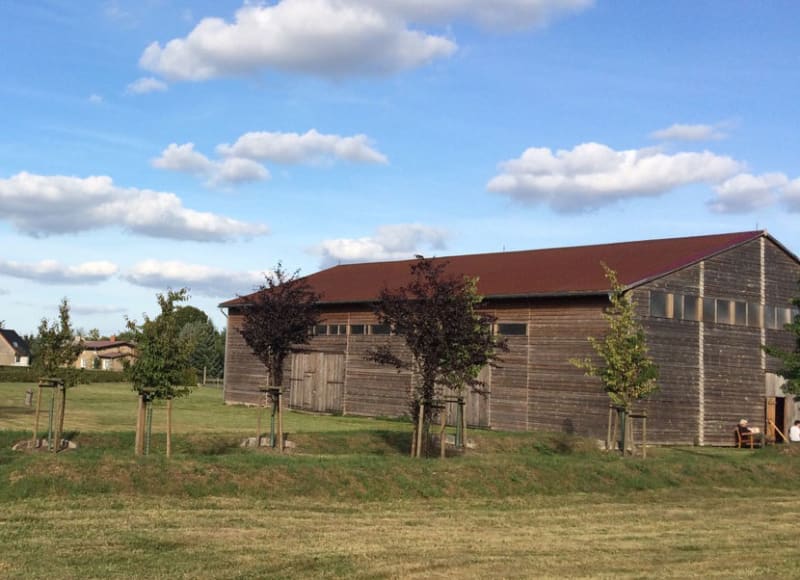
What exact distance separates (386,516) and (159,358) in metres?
7.85

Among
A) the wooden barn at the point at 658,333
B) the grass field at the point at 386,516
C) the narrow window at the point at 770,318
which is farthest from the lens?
the narrow window at the point at 770,318

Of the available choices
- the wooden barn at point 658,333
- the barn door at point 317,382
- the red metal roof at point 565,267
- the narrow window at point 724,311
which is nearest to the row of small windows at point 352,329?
the wooden barn at point 658,333

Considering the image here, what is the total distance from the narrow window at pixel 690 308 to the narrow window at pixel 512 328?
236 inches

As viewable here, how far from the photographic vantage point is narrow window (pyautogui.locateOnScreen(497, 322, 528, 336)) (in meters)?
36.4

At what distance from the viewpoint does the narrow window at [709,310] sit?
3572 cm

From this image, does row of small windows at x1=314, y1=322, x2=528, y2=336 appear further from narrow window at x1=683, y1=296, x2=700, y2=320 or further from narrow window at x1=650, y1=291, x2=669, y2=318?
narrow window at x1=683, y1=296, x2=700, y2=320

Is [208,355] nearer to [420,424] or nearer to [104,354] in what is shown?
[104,354]

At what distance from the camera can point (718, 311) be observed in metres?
36.2

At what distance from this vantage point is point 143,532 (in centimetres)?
1313

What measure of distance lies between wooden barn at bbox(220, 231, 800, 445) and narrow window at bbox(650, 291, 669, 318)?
0.04 m

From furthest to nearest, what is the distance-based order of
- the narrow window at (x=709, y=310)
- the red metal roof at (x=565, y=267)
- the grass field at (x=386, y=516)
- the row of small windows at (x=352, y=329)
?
the row of small windows at (x=352, y=329) → the narrow window at (x=709, y=310) → the red metal roof at (x=565, y=267) → the grass field at (x=386, y=516)

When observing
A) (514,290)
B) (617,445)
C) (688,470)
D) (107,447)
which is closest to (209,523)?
(107,447)

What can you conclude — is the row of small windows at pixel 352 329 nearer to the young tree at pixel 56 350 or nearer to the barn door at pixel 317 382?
the barn door at pixel 317 382

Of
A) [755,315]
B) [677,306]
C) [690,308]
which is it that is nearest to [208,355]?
[755,315]
